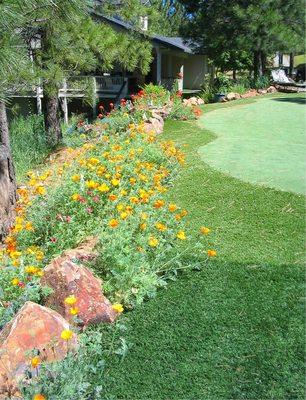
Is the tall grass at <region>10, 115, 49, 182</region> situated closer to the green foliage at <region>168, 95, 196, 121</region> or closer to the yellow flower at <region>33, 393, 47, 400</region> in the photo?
the green foliage at <region>168, 95, 196, 121</region>

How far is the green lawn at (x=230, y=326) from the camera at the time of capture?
99.9 inches

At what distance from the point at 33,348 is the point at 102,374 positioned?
1.48 ft

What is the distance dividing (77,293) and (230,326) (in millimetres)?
1038

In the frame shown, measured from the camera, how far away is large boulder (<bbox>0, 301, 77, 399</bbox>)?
2.43 m

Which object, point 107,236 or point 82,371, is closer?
point 82,371

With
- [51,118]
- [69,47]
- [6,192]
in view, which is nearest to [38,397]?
[6,192]

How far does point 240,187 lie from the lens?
17.5 feet

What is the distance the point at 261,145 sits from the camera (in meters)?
7.41

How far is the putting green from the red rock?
2959 mm

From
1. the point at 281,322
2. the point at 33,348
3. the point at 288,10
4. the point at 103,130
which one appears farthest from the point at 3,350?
the point at 288,10

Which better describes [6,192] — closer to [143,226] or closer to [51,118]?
[143,226]

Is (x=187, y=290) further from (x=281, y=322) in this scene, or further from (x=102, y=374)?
(x=102, y=374)

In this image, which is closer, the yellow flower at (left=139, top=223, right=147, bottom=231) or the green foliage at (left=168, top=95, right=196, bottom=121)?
the yellow flower at (left=139, top=223, right=147, bottom=231)

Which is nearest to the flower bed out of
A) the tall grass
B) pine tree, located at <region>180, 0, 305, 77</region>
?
the tall grass
